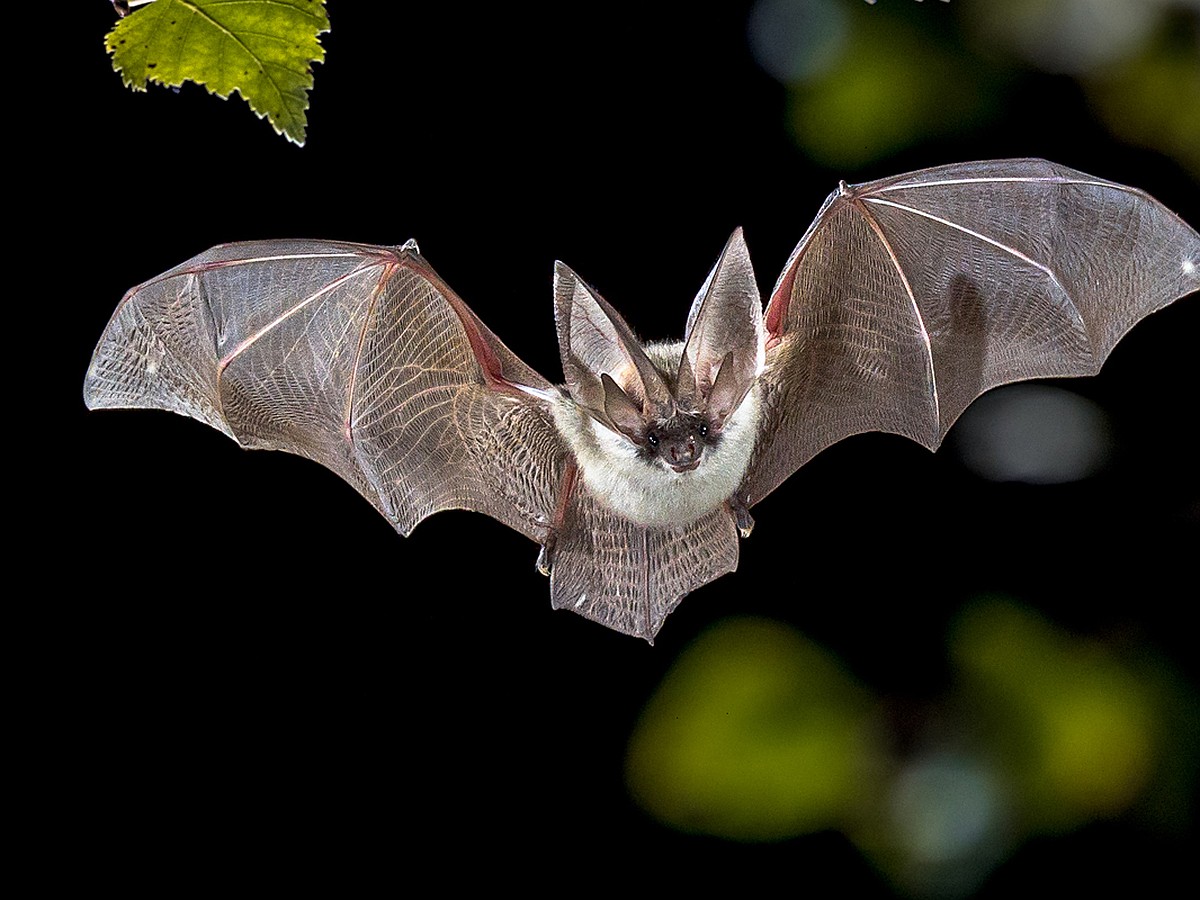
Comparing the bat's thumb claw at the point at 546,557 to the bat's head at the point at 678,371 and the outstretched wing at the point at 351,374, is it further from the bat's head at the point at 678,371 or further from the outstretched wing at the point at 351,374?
the bat's head at the point at 678,371

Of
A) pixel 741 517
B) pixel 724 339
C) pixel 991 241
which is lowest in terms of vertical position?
pixel 741 517

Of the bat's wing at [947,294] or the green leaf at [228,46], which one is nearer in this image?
the green leaf at [228,46]

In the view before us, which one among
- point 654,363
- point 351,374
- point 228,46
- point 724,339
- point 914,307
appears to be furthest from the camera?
point 914,307

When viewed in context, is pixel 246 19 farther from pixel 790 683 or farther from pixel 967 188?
pixel 790 683

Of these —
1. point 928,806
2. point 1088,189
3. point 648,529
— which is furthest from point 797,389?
point 928,806

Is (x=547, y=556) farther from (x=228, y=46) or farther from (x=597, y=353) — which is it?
(x=228, y=46)

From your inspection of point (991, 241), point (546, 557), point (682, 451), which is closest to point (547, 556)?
point (546, 557)

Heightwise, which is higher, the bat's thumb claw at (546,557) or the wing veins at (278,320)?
the wing veins at (278,320)

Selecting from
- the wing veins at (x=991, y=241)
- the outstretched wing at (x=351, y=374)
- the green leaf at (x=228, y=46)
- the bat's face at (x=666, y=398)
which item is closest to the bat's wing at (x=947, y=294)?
the wing veins at (x=991, y=241)
